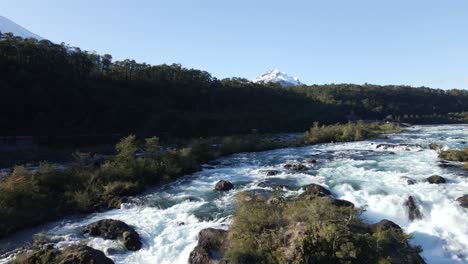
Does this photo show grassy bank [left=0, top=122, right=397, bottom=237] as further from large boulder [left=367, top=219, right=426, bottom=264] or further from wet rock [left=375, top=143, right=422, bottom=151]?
wet rock [left=375, top=143, right=422, bottom=151]

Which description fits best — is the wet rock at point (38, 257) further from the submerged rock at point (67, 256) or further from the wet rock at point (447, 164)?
the wet rock at point (447, 164)

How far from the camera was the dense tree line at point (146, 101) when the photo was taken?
159 feet

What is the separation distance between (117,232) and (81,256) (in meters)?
2.66

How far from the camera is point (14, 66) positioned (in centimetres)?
4934

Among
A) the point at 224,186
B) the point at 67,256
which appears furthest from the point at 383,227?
the point at 67,256

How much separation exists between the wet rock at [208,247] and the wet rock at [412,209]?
7.86m

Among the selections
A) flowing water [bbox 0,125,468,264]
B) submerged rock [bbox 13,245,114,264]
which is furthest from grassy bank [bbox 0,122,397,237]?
submerged rock [bbox 13,245,114,264]

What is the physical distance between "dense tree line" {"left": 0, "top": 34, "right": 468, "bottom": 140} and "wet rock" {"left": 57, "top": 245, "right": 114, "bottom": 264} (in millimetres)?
35763

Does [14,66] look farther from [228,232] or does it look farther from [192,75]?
[228,232]

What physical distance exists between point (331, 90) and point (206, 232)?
90.7 m

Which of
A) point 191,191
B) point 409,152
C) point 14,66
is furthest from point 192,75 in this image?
point 191,191

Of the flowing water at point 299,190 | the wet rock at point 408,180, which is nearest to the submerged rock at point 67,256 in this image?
the flowing water at point 299,190

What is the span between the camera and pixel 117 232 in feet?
47.2

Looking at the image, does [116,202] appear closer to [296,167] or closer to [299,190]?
[299,190]
